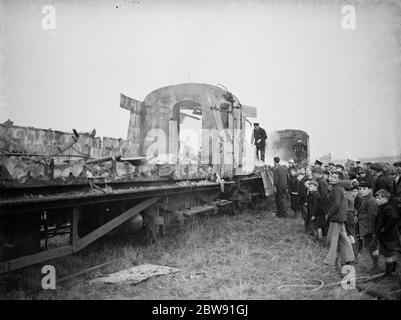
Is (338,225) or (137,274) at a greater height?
(338,225)

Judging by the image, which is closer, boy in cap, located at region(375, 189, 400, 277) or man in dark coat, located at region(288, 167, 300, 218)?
boy in cap, located at region(375, 189, 400, 277)

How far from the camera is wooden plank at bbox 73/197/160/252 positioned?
3.98 meters

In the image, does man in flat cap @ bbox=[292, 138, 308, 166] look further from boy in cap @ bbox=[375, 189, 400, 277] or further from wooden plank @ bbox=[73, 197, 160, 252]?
wooden plank @ bbox=[73, 197, 160, 252]

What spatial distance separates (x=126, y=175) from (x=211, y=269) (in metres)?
1.84

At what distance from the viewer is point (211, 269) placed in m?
4.50

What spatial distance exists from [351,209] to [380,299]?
1857mm

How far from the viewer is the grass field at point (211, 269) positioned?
3.60 m

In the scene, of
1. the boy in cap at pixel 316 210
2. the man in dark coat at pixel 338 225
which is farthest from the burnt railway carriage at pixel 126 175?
the man in dark coat at pixel 338 225

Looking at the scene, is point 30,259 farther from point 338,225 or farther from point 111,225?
point 338,225

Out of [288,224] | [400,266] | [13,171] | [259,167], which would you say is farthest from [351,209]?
[259,167]

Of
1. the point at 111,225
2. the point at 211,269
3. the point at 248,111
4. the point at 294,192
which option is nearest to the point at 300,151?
the point at 248,111

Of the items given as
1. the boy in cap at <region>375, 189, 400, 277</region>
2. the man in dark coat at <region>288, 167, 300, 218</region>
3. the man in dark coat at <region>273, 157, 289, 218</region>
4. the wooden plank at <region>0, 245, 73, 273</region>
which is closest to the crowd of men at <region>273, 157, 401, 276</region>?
the boy in cap at <region>375, 189, 400, 277</region>

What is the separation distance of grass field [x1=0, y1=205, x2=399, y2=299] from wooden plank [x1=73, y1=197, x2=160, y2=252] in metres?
0.45

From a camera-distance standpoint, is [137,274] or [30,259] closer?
[30,259]
